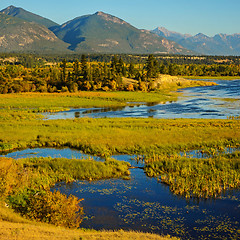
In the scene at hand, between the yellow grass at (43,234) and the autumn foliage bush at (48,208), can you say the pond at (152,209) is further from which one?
the yellow grass at (43,234)

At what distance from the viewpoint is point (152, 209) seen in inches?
934

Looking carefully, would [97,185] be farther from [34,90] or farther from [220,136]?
[34,90]

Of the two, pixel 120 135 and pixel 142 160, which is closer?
pixel 142 160

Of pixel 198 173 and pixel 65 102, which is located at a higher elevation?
pixel 65 102

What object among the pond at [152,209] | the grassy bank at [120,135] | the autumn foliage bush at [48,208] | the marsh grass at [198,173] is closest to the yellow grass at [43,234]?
the autumn foliage bush at [48,208]

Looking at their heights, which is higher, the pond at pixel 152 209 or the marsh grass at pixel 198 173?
the marsh grass at pixel 198 173

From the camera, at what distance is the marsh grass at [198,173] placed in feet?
87.1

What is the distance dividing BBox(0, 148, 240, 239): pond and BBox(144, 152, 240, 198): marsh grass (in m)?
0.87

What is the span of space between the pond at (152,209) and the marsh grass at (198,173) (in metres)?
0.87

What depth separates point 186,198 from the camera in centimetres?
2552

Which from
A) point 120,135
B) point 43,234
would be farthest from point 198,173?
point 43,234

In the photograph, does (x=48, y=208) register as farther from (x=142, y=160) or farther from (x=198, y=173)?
(x=142, y=160)

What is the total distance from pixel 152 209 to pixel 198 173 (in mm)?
7837

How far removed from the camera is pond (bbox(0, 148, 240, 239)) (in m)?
20.9
